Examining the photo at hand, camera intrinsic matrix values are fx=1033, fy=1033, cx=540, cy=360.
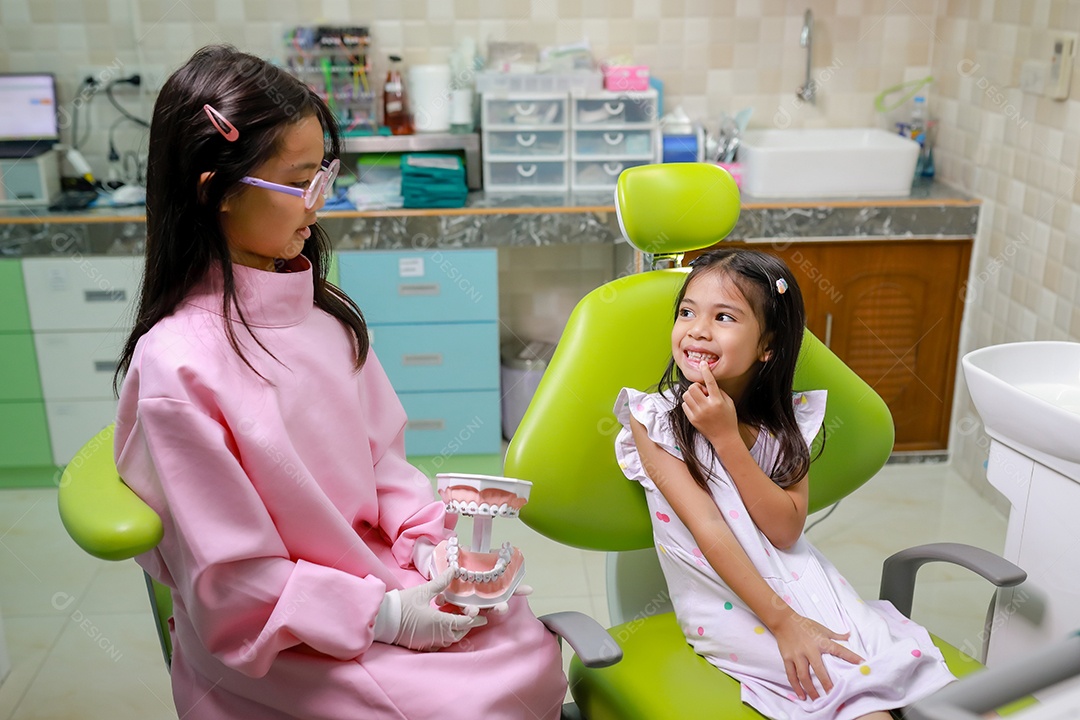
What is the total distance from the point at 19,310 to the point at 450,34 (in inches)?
63.2

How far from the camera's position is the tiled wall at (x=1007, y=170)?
2691mm

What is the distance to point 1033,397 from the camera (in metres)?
1.56

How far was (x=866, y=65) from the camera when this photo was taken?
3535 millimetres

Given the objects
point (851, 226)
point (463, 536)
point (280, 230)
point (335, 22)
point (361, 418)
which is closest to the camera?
point (280, 230)

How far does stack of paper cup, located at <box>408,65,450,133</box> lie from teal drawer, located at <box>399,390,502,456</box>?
2.86 feet

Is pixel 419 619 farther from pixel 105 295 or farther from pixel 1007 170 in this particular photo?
pixel 1007 170

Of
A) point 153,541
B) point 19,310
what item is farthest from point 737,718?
point 19,310

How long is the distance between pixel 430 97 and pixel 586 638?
92.0 inches

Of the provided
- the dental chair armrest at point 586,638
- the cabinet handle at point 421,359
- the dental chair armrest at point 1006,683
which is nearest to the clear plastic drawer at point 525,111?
the cabinet handle at point 421,359

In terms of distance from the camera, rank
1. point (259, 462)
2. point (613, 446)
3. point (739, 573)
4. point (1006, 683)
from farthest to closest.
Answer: point (613, 446) < point (739, 573) < point (259, 462) < point (1006, 683)

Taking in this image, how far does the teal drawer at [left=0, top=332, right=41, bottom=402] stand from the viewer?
309cm

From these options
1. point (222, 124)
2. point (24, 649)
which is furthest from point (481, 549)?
point (24, 649)

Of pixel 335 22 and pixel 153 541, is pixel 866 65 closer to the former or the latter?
pixel 335 22

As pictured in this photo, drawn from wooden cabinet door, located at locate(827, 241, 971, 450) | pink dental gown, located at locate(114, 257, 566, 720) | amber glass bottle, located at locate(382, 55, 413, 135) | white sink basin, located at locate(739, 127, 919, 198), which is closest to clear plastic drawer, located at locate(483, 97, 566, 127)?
amber glass bottle, located at locate(382, 55, 413, 135)
